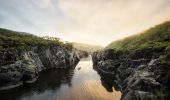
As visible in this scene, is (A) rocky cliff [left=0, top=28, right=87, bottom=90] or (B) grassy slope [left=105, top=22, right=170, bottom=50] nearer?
(A) rocky cliff [left=0, top=28, right=87, bottom=90]

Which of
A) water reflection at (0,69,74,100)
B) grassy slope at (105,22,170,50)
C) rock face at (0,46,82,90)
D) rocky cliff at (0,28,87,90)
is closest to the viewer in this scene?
water reflection at (0,69,74,100)

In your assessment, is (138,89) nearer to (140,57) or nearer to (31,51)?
(140,57)

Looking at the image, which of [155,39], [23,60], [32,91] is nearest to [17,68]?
[23,60]

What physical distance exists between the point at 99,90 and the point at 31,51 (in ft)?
186

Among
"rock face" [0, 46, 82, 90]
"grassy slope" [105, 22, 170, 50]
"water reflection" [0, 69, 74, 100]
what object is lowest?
"water reflection" [0, 69, 74, 100]

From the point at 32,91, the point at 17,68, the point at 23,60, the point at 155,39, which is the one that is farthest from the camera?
the point at 155,39

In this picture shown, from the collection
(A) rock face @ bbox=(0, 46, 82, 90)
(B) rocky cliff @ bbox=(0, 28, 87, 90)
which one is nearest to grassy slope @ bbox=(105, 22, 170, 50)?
(B) rocky cliff @ bbox=(0, 28, 87, 90)

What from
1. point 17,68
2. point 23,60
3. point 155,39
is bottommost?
point 17,68

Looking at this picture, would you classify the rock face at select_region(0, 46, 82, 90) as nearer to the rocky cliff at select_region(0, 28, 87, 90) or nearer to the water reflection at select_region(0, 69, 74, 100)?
the rocky cliff at select_region(0, 28, 87, 90)

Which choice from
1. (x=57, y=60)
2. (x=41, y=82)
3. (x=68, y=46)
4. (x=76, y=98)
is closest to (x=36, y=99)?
(x=76, y=98)

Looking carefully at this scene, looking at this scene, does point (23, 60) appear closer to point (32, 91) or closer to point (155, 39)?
point (32, 91)

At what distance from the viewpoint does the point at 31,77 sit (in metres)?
73.9

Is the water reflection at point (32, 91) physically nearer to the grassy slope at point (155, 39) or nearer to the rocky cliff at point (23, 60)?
the rocky cliff at point (23, 60)

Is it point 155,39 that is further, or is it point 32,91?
point 155,39
